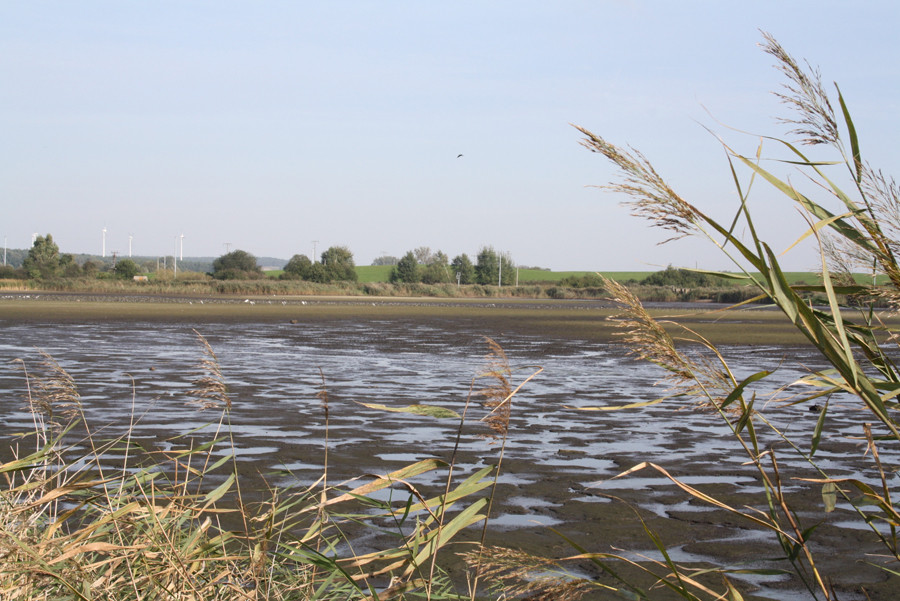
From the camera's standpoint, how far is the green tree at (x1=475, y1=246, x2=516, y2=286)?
119188mm

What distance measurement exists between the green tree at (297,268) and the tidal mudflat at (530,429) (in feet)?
258

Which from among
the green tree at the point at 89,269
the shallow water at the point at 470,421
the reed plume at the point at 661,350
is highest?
the green tree at the point at 89,269

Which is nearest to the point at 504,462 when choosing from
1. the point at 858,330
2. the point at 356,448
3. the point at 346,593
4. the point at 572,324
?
the point at 356,448

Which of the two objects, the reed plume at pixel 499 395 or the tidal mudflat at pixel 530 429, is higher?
the reed plume at pixel 499 395

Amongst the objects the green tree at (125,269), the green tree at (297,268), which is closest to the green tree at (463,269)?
the green tree at (297,268)

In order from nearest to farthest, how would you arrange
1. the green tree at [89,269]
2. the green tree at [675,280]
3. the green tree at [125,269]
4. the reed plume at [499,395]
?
the reed plume at [499,395], the green tree at [675,280], the green tree at [89,269], the green tree at [125,269]

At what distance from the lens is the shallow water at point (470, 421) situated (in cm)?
658

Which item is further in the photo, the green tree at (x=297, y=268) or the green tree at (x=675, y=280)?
the green tree at (x=297, y=268)

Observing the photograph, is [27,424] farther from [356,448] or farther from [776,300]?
[776,300]

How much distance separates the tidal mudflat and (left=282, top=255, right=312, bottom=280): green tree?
78.7 meters

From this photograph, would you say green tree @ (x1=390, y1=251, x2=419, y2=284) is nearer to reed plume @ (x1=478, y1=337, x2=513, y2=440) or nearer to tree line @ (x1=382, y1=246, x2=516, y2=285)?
tree line @ (x1=382, y1=246, x2=516, y2=285)

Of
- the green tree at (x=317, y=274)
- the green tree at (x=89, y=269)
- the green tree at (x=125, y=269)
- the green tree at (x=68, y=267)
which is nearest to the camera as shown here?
the green tree at (x=68, y=267)

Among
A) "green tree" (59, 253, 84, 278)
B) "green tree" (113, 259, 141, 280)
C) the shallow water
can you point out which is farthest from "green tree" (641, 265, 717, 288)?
the shallow water

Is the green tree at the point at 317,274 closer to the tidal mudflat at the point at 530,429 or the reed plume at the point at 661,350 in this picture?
the tidal mudflat at the point at 530,429
